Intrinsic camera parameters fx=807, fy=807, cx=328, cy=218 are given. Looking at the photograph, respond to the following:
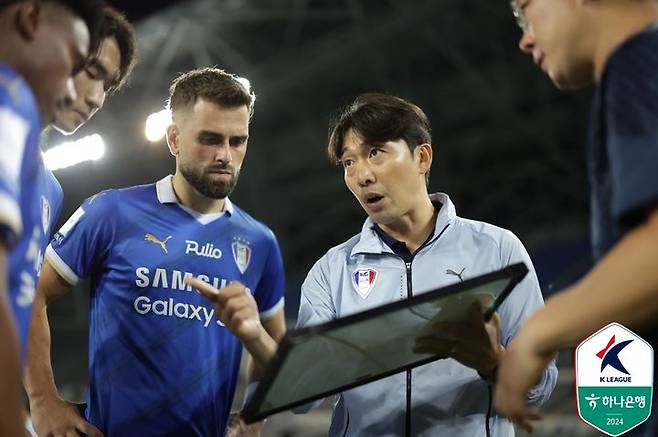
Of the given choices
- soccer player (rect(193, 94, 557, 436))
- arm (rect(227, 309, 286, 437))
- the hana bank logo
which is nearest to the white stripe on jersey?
soccer player (rect(193, 94, 557, 436))

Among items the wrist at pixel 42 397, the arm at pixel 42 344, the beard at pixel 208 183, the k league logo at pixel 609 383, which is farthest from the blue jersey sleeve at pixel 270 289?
the k league logo at pixel 609 383

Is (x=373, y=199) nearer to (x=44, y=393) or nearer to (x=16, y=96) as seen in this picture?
(x=44, y=393)

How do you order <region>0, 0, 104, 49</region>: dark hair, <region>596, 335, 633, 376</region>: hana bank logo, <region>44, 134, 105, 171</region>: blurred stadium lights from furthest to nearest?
<region>44, 134, 105, 171</region>: blurred stadium lights < <region>596, 335, 633, 376</region>: hana bank logo < <region>0, 0, 104, 49</region>: dark hair

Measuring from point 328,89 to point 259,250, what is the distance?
11.9 m

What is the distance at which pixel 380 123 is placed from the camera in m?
2.93

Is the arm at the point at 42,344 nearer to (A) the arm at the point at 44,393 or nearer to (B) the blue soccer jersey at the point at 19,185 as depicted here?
(A) the arm at the point at 44,393

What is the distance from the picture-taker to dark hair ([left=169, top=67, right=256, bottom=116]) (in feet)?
10.5

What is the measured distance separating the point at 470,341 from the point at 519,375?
2.56ft

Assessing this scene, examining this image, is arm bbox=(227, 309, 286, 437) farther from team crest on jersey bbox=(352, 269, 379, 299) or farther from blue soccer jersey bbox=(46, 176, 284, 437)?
team crest on jersey bbox=(352, 269, 379, 299)

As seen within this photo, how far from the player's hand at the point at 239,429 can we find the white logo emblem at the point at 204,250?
0.62 m

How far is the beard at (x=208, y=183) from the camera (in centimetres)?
312

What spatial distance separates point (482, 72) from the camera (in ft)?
45.8

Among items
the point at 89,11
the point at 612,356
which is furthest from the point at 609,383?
the point at 89,11

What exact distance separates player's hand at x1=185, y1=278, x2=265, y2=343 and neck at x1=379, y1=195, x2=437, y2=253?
827mm
